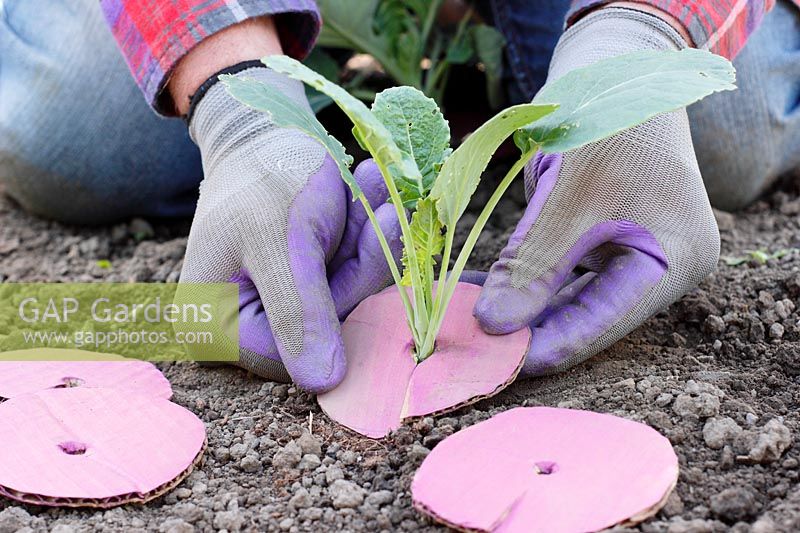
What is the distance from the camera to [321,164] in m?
1.31

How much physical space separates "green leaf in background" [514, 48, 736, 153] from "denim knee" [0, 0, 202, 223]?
4.26 ft

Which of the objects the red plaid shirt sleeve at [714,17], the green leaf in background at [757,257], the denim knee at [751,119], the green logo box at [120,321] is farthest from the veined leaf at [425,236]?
the denim knee at [751,119]

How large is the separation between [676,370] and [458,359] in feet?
1.02

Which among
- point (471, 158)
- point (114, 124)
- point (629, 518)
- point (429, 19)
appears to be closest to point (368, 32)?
point (429, 19)

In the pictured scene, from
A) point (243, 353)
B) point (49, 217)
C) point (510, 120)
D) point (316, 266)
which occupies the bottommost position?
point (49, 217)

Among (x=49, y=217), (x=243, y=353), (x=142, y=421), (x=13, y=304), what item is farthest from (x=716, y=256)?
(x=49, y=217)

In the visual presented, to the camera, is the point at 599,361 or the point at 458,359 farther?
the point at 599,361

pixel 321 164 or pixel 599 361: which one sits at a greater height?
pixel 321 164

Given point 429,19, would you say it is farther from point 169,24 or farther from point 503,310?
point 503,310

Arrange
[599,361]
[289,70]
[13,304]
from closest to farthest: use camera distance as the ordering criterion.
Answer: [289,70], [599,361], [13,304]

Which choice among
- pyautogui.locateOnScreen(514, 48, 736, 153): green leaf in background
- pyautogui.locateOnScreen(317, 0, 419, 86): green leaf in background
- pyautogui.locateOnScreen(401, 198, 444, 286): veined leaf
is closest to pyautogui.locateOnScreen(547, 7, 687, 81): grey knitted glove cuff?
pyautogui.locateOnScreen(514, 48, 736, 153): green leaf in background

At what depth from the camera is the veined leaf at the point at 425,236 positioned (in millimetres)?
1059

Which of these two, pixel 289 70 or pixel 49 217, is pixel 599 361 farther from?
pixel 49 217

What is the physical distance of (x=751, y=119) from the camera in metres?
2.03
